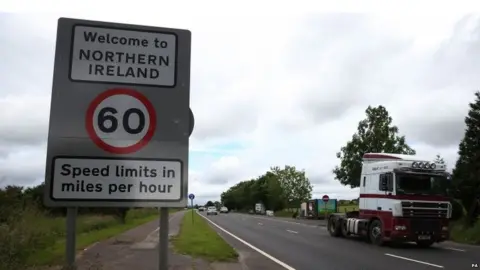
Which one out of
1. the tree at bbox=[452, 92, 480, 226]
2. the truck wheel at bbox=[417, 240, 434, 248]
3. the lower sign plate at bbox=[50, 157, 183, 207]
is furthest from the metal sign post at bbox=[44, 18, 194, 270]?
the tree at bbox=[452, 92, 480, 226]

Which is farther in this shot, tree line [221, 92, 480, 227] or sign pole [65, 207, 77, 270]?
tree line [221, 92, 480, 227]

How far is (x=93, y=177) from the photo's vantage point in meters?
3.22

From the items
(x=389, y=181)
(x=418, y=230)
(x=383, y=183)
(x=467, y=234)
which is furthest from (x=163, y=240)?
(x=467, y=234)

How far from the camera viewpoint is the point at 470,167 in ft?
90.3

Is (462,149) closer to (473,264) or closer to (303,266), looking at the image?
Answer: (473,264)

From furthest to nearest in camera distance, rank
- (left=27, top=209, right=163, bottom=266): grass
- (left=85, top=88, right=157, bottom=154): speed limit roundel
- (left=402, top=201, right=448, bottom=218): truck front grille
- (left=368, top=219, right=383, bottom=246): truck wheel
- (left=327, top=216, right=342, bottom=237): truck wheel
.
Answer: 1. (left=327, top=216, right=342, bottom=237): truck wheel
2. (left=368, top=219, right=383, bottom=246): truck wheel
3. (left=402, top=201, right=448, bottom=218): truck front grille
4. (left=27, top=209, right=163, bottom=266): grass
5. (left=85, top=88, right=157, bottom=154): speed limit roundel

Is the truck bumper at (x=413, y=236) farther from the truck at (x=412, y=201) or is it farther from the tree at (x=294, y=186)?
the tree at (x=294, y=186)

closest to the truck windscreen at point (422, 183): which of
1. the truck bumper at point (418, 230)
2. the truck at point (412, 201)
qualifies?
the truck at point (412, 201)

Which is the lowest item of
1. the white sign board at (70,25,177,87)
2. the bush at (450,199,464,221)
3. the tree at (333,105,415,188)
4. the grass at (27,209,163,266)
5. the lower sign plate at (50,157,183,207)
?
the grass at (27,209,163,266)

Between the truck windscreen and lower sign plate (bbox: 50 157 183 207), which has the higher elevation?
the truck windscreen

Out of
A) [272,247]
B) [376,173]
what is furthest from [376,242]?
[272,247]

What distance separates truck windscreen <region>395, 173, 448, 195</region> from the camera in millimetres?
18641

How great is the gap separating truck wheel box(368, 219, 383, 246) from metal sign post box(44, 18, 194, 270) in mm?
17797

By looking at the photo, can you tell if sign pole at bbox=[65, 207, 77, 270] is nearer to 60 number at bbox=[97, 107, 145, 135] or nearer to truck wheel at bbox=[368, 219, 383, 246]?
60 number at bbox=[97, 107, 145, 135]
